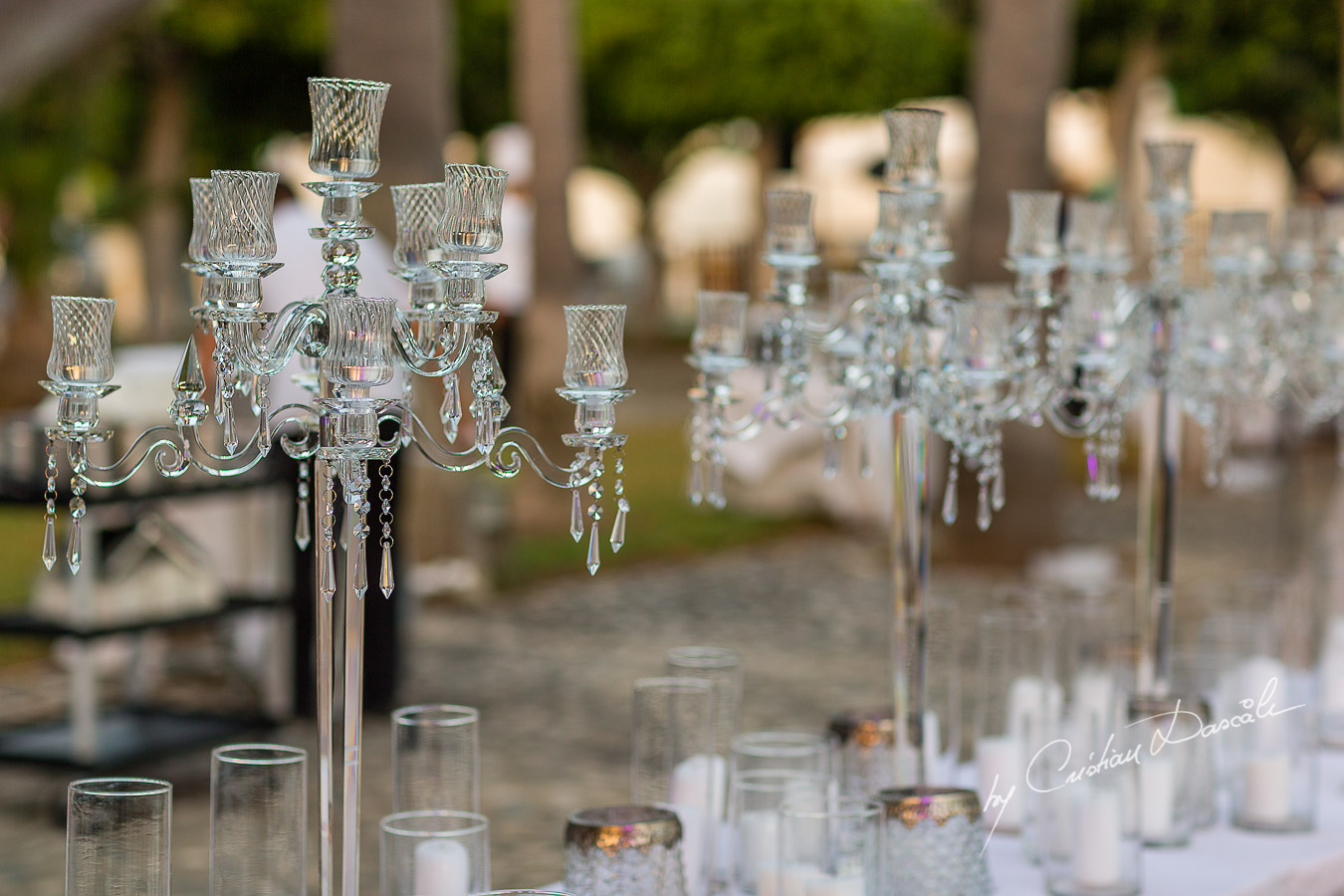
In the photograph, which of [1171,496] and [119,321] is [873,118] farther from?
[1171,496]

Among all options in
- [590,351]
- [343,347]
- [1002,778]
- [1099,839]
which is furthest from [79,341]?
[1002,778]

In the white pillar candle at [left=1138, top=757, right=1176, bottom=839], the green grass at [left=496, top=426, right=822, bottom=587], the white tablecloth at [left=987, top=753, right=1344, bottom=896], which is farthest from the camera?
the green grass at [left=496, top=426, right=822, bottom=587]

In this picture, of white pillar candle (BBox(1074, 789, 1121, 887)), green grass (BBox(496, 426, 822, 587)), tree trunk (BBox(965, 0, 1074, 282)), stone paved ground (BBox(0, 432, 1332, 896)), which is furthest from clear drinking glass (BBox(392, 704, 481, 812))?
tree trunk (BBox(965, 0, 1074, 282))

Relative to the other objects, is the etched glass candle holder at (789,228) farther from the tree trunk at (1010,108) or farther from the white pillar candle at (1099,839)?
the tree trunk at (1010,108)

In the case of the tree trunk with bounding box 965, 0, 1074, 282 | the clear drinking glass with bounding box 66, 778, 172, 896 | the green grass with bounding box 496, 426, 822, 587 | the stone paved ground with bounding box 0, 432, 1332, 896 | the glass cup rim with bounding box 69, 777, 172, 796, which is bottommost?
the stone paved ground with bounding box 0, 432, 1332, 896

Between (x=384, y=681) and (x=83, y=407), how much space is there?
4.06 metres

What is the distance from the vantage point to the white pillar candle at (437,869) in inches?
85.4

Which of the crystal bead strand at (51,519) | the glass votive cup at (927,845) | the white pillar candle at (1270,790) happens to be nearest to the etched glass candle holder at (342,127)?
the crystal bead strand at (51,519)

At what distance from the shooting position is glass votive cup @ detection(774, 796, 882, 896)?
2.25m

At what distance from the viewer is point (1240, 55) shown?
720 inches

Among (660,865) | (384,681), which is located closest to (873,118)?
(384,681)

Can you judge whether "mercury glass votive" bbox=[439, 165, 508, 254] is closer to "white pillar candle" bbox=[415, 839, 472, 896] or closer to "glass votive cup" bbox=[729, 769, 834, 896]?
"white pillar candle" bbox=[415, 839, 472, 896]

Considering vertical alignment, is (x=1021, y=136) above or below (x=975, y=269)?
above

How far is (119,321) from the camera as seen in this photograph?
25812mm
